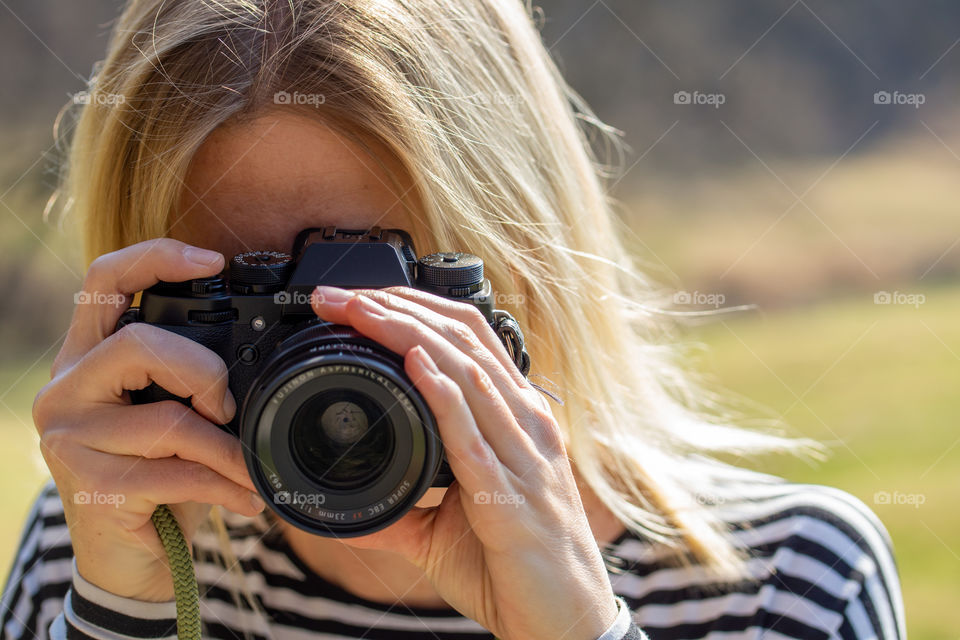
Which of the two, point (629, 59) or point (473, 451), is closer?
point (473, 451)

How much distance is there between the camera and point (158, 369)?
0.93 meters

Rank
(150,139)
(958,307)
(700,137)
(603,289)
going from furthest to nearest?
(700,137), (958,307), (603,289), (150,139)

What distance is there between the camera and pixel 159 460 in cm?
97

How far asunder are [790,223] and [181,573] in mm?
4448

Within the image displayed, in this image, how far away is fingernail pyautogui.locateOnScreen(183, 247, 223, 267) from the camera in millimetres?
941

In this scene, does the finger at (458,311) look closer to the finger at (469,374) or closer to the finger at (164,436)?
the finger at (469,374)

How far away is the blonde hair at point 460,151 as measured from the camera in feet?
3.33

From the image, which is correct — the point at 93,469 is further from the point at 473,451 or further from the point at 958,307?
the point at 958,307

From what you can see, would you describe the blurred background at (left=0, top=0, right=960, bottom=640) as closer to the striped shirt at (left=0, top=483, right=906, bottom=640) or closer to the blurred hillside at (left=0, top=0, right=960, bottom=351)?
the blurred hillside at (left=0, top=0, right=960, bottom=351)

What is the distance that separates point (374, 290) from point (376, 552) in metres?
0.45

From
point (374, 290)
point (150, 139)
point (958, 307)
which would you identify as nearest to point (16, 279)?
point (150, 139)

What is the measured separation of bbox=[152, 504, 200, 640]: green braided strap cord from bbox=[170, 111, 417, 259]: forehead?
1.09 ft

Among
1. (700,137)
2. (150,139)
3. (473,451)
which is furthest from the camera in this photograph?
(700,137)

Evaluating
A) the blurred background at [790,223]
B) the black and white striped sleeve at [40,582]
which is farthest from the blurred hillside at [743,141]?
the black and white striped sleeve at [40,582]
